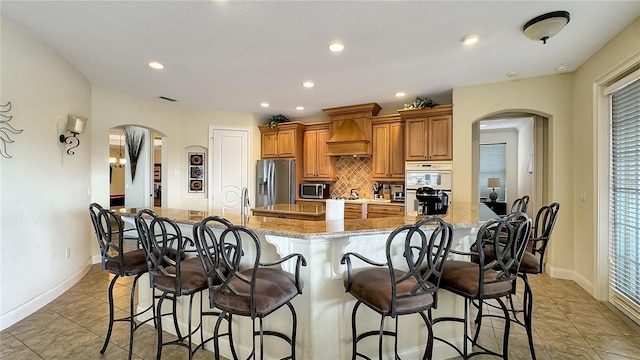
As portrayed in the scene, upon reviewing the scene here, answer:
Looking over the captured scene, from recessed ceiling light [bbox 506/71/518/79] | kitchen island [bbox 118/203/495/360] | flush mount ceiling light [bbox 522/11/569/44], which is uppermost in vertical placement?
recessed ceiling light [bbox 506/71/518/79]

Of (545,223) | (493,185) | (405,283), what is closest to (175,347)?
(405,283)

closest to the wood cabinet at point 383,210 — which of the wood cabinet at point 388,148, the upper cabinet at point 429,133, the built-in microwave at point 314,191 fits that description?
the wood cabinet at point 388,148

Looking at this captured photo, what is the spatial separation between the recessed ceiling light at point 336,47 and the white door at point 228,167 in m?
3.55

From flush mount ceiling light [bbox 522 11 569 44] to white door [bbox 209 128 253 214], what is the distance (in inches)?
195

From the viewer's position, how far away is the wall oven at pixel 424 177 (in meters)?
4.52

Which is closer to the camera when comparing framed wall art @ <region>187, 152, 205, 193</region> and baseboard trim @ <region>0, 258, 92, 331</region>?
baseboard trim @ <region>0, 258, 92, 331</region>

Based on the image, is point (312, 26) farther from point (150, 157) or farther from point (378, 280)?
point (150, 157)

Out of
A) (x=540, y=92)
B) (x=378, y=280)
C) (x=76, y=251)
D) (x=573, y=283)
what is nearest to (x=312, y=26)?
(x=378, y=280)

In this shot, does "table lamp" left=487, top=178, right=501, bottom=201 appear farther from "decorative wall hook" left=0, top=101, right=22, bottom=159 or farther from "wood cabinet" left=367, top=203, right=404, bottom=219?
"decorative wall hook" left=0, top=101, right=22, bottom=159

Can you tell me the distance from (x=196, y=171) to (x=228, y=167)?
2.03 feet

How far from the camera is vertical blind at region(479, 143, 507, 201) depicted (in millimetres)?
8484

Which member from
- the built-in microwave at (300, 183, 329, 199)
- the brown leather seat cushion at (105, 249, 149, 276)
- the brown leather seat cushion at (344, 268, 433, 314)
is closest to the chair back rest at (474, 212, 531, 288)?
the brown leather seat cushion at (344, 268, 433, 314)

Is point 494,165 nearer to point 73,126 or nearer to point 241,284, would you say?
point 241,284

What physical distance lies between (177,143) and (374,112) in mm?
3773
